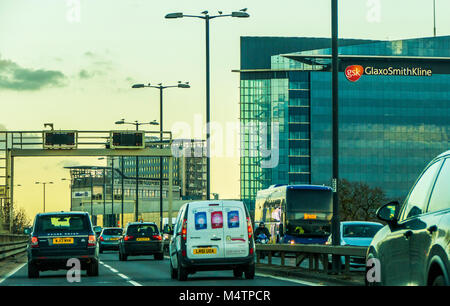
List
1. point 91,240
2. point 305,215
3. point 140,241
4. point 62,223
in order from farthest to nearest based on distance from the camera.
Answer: point 305,215
point 140,241
point 62,223
point 91,240

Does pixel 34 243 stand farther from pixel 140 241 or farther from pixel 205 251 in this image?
pixel 140 241

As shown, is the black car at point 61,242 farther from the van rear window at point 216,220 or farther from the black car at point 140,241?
the black car at point 140,241

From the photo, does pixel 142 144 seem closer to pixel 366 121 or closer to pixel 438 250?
pixel 438 250

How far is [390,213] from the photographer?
925cm

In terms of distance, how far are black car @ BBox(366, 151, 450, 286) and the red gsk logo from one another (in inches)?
5534

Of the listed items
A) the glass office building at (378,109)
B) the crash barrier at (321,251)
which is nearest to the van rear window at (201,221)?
the crash barrier at (321,251)

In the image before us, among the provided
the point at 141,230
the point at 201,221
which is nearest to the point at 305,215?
the point at 141,230

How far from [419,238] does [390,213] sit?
1.54 m

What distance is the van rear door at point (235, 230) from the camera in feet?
68.1

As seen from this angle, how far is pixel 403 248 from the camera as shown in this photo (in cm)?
834

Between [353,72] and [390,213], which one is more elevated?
[353,72]

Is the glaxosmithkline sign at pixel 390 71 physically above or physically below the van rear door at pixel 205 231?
above

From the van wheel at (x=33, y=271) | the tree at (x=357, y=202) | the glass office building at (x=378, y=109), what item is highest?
the glass office building at (x=378, y=109)

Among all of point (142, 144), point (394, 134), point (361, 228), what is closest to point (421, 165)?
point (394, 134)
